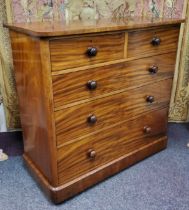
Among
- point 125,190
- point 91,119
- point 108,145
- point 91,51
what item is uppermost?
point 91,51

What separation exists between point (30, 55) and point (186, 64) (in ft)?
4.26

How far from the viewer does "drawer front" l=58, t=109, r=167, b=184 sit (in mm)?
1318

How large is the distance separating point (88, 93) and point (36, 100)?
0.25 m

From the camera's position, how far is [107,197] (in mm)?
1411

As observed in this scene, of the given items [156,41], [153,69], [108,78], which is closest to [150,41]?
[156,41]

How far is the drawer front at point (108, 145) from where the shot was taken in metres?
1.32

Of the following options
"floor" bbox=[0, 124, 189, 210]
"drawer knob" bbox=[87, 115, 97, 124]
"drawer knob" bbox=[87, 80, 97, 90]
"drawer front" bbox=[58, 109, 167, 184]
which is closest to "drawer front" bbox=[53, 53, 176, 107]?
"drawer knob" bbox=[87, 80, 97, 90]

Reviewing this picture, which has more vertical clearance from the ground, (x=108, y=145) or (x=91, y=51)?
(x=91, y=51)

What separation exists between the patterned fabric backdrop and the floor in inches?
21.0

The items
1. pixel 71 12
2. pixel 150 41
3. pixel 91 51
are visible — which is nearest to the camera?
pixel 91 51

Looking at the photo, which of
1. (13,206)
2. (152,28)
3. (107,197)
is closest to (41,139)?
(13,206)

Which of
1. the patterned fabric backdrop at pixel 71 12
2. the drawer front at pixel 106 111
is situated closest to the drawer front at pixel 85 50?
the drawer front at pixel 106 111

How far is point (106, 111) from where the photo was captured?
4.54 ft

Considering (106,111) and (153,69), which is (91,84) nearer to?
(106,111)
